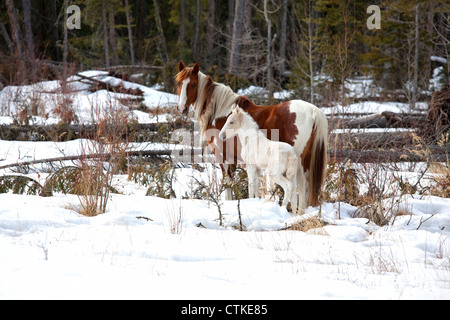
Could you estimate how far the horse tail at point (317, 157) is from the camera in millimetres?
5527

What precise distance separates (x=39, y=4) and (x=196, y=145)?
24452 millimetres

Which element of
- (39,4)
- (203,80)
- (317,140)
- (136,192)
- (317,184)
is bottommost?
(136,192)

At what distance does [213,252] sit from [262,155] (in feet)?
6.26

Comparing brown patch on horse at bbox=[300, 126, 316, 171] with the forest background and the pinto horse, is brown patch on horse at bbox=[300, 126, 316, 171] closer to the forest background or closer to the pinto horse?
the pinto horse

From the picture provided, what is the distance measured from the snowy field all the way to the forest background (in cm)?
751

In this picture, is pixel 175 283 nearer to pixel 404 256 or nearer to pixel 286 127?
pixel 404 256

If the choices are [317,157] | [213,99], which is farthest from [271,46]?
[317,157]

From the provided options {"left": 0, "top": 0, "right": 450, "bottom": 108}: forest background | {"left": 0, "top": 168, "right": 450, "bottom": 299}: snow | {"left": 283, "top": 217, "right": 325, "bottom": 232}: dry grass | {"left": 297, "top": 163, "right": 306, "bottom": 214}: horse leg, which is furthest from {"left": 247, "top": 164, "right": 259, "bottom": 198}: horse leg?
{"left": 0, "top": 0, "right": 450, "bottom": 108}: forest background

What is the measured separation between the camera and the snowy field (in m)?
2.96

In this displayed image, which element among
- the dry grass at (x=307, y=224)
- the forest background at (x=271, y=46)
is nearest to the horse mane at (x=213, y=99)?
the dry grass at (x=307, y=224)

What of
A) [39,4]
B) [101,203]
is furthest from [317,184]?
[39,4]

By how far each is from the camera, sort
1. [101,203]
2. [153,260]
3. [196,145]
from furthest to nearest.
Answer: [196,145] → [101,203] → [153,260]

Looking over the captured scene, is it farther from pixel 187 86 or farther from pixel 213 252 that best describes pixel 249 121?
pixel 213 252

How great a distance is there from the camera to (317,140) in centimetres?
552
